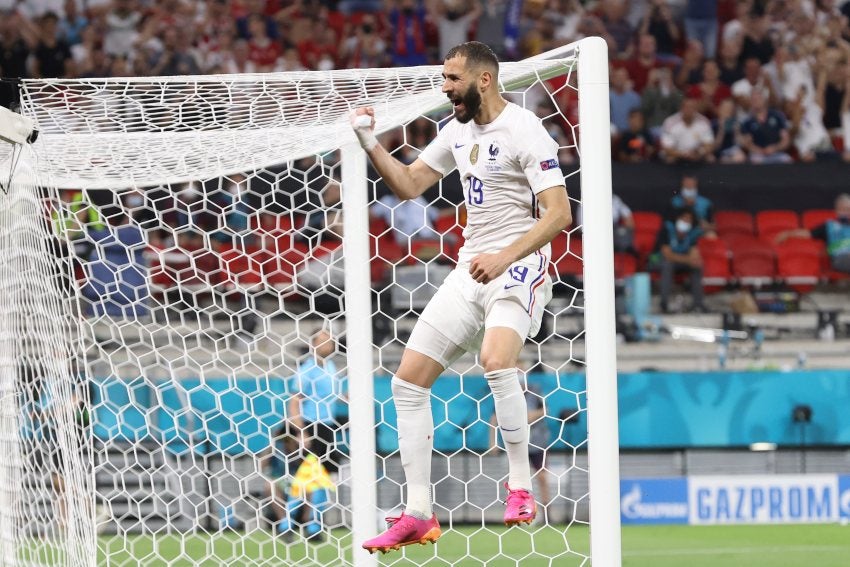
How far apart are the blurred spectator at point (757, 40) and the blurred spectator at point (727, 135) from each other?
1.12 m

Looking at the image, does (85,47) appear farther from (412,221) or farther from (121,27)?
(412,221)

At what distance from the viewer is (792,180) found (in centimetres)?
1362

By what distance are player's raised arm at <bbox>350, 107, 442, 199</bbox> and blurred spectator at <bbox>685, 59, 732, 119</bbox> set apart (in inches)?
383

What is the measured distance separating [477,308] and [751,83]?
10.5 meters

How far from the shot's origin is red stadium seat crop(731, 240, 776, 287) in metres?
13.0

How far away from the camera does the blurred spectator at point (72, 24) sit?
14.6 metres

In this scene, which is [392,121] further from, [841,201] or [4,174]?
[841,201]

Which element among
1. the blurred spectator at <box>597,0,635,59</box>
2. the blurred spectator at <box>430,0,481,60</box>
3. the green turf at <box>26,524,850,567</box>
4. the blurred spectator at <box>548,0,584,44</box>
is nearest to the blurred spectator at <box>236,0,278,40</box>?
the blurred spectator at <box>430,0,481,60</box>

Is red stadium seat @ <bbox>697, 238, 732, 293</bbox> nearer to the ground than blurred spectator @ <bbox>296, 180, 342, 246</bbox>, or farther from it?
nearer to the ground

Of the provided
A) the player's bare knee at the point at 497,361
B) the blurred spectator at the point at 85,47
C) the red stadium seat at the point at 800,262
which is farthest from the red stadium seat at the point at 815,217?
the player's bare knee at the point at 497,361

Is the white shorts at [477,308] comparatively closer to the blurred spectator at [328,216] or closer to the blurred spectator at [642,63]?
the blurred spectator at [328,216]

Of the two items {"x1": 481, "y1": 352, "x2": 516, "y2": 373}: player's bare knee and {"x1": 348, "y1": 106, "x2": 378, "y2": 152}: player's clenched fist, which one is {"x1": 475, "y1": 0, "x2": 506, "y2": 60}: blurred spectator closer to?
{"x1": 348, "y1": 106, "x2": 378, "y2": 152}: player's clenched fist

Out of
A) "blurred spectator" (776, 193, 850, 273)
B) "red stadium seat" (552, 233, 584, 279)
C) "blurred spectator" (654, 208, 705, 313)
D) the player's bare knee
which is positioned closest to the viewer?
the player's bare knee

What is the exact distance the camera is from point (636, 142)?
45.3ft
